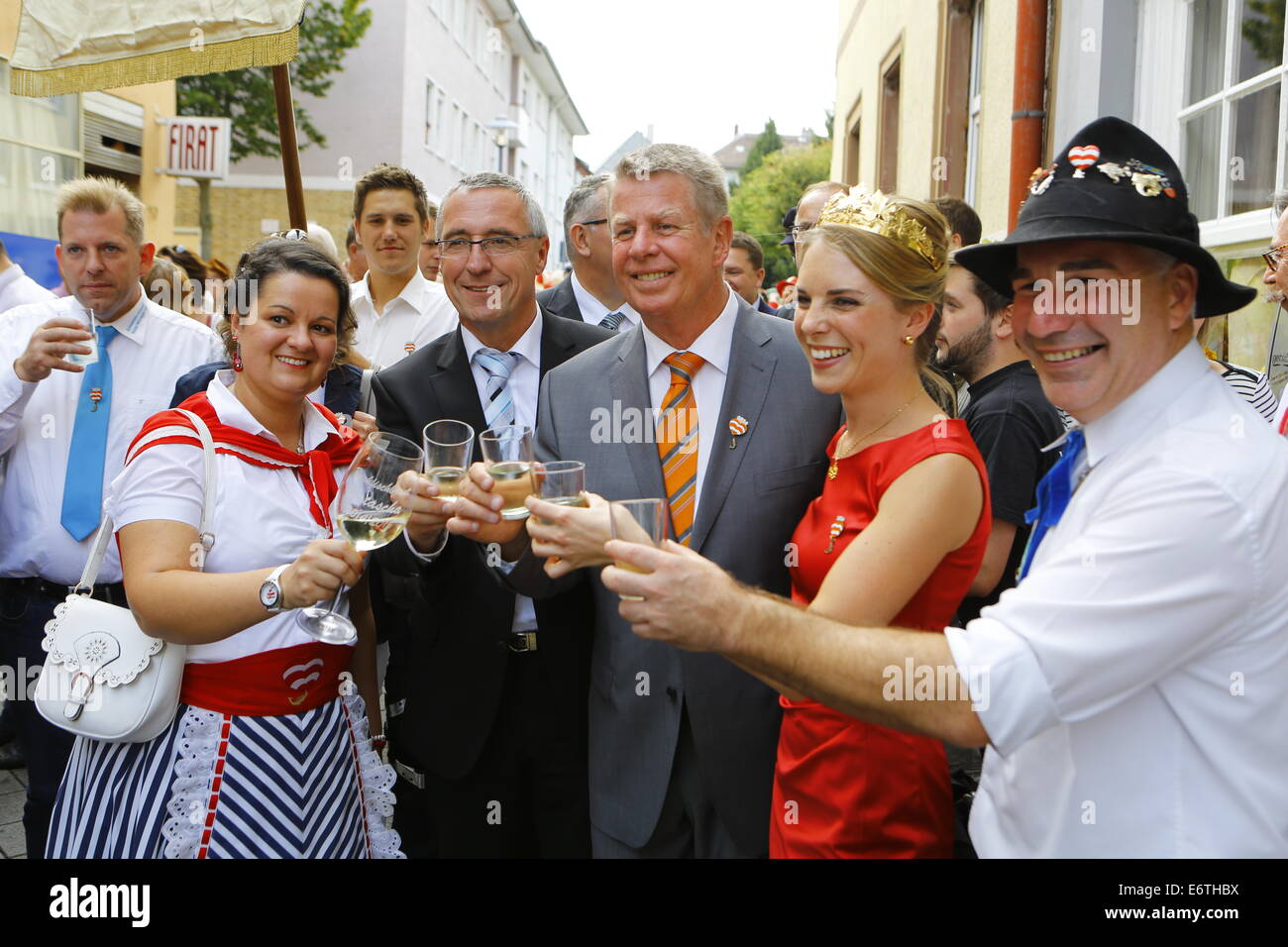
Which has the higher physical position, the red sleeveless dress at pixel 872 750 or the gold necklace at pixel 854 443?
the gold necklace at pixel 854 443

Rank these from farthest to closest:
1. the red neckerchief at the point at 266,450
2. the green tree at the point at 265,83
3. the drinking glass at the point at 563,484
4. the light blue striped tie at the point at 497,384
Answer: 1. the green tree at the point at 265,83
2. the light blue striped tie at the point at 497,384
3. the red neckerchief at the point at 266,450
4. the drinking glass at the point at 563,484

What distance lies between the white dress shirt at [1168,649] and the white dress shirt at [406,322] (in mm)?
4559

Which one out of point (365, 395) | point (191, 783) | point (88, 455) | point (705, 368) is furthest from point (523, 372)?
point (88, 455)

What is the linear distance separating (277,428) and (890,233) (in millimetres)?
1671

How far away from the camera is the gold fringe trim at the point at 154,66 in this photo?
4051 millimetres

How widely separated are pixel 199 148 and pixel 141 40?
10.7 metres

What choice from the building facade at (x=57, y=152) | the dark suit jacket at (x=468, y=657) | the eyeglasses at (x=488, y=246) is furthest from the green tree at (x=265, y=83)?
the dark suit jacket at (x=468, y=657)

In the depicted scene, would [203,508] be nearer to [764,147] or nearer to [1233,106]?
[1233,106]

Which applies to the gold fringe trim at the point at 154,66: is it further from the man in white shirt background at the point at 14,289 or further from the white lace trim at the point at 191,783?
the white lace trim at the point at 191,783

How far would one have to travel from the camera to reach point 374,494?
2322mm

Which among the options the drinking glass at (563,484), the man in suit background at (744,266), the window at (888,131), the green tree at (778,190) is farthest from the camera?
the green tree at (778,190)
